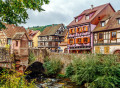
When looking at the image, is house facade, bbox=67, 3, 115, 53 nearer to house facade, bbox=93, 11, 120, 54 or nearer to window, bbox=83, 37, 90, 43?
window, bbox=83, 37, 90, 43

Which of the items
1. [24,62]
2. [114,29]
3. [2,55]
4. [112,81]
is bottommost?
[112,81]

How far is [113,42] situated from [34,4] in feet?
56.8

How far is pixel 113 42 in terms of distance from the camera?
1920cm

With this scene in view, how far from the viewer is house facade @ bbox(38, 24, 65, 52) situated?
41.7 meters

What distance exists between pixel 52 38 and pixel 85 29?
1884 cm

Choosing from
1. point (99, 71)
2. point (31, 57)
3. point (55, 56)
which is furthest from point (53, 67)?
point (99, 71)

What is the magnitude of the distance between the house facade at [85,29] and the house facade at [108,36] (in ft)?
5.11

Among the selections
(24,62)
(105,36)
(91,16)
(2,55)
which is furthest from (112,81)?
(91,16)

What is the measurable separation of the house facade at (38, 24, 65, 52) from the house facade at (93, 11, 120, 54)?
20.5m

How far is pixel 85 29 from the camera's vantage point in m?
24.3

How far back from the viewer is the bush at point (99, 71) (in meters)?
12.1

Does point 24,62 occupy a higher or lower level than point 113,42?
lower

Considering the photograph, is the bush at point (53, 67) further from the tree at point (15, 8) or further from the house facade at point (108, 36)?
the tree at point (15, 8)

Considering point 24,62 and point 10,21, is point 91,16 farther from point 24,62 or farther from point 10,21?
point 10,21
